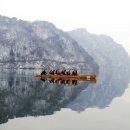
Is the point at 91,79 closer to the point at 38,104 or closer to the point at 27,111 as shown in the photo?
the point at 38,104

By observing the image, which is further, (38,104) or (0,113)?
(38,104)

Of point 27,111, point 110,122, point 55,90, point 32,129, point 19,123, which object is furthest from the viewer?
point 55,90

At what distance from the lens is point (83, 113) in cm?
7631

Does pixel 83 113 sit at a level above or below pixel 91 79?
below

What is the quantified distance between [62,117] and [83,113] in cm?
898

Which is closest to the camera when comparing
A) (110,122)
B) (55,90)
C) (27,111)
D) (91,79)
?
(110,122)

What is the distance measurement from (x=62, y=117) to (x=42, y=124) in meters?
9.37

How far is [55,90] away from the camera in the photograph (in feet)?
384

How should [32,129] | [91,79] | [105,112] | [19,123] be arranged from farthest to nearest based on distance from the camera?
[91,79]
[105,112]
[19,123]
[32,129]

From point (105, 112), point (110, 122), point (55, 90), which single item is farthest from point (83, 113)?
point (55, 90)

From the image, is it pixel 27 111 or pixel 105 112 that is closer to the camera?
pixel 27 111

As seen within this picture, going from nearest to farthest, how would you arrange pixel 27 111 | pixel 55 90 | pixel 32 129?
1. pixel 32 129
2. pixel 27 111
3. pixel 55 90

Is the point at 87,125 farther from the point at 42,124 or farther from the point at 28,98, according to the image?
the point at 28,98

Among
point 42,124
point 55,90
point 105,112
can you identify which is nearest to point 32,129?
point 42,124
